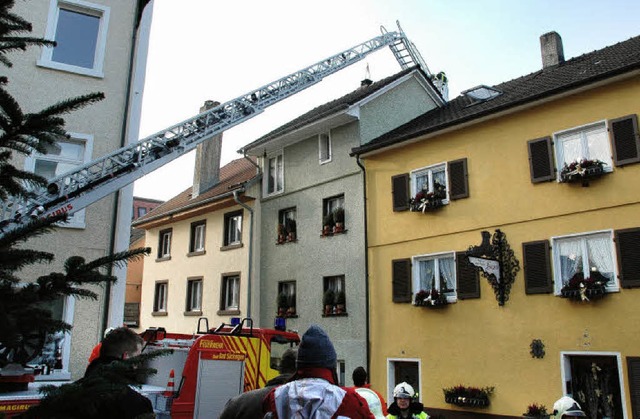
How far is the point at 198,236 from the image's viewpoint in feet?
85.2

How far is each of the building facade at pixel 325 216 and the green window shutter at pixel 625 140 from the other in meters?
7.84

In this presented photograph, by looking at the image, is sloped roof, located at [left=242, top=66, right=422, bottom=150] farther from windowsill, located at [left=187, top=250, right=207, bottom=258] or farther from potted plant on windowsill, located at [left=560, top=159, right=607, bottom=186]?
potted plant on windowsill, located at [left=560, top=159, right=607, bottom=186]

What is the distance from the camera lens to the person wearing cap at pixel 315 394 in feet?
9.61

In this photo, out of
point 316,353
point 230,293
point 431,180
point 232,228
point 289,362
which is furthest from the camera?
point 232,228

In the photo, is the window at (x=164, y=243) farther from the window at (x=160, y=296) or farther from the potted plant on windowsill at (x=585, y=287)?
the potted plant on windowsill at (x=585, y=287)

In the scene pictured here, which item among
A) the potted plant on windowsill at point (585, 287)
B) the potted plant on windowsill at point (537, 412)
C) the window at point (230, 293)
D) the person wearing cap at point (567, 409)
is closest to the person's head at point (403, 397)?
the person wearing cap at point (567, 409)

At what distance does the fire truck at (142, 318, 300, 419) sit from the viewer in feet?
34.3

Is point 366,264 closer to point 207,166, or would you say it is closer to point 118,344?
point 207,166

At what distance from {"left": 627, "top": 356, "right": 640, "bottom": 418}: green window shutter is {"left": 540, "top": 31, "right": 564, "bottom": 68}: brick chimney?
10.5 m

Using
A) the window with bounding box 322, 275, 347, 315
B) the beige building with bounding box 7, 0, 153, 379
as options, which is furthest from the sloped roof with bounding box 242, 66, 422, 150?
the beige building with bounding box 7, 0, 153, 379

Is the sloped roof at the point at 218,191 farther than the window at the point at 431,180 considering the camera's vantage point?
Yes

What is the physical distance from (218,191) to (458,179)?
1276 centimetres

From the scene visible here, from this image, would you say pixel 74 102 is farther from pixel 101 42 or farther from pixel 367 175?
pixel 367 175

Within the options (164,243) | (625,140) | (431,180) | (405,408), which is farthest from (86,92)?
(164,243)
